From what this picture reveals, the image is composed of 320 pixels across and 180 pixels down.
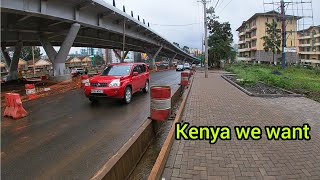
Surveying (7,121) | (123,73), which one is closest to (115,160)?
(7,121)

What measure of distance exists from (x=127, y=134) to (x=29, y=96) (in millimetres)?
8785

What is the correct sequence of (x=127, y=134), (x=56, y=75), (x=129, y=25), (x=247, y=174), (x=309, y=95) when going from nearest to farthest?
(x=247, y=174) < (x=127, y=134) < (x=309, y=95) < (x=56, y=75) < (x=129, y=25)

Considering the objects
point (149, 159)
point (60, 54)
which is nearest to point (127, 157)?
point (149, 159)

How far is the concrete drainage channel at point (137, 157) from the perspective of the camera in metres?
3.81

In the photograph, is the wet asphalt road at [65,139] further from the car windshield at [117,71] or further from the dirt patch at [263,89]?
the dirt patch at [263,89]

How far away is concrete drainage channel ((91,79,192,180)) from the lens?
12.5ft

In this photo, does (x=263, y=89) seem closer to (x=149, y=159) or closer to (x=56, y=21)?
(x=149, y=159)

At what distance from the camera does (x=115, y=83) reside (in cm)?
1067

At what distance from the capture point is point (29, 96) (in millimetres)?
13531

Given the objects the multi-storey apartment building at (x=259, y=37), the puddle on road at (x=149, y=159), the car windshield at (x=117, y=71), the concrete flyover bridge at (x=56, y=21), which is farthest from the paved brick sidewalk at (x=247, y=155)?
the multi-storey apartment building at (x=259, y=37)

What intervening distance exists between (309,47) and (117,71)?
8598 centimetres

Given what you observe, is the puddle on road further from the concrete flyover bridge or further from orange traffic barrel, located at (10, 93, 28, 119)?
the concrete flyover bridge

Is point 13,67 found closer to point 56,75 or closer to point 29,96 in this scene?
point 56,75

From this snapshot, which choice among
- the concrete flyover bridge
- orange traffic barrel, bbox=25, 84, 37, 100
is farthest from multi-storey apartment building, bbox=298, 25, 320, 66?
orange traffic barrel, bbox=25, 84, 37, 100
